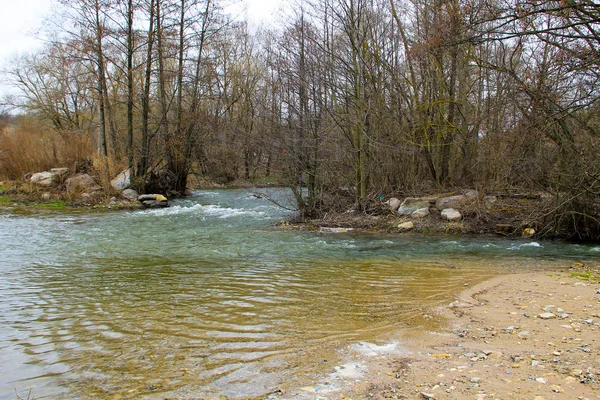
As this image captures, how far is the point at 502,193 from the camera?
13.2 meters

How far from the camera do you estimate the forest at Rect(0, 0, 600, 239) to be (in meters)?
10.0

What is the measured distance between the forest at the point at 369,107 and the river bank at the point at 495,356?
18.3 feet

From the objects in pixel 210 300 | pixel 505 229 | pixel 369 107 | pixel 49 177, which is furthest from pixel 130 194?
pixel 505 229

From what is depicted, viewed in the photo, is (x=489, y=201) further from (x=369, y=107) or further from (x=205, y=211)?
(x=205, y=211)

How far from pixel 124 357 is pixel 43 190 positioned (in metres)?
19.0

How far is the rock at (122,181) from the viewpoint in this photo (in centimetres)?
2075

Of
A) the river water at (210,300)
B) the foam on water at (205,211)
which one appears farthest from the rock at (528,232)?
the foam on water at (205,211)

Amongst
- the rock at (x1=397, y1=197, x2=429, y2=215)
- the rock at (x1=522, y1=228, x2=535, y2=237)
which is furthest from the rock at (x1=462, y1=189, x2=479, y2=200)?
the rock at (x1=522, y1=228, x2=535, y2=237)

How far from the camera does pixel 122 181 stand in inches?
830

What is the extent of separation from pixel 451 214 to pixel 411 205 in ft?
4.77

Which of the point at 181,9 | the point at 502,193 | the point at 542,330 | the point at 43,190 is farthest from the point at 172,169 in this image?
the point at 542,330

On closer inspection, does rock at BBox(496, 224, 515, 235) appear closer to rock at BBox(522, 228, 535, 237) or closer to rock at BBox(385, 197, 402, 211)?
rock at BBox(522, 228, 535, 237)

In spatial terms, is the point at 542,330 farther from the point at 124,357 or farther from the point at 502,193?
the point at 502,193

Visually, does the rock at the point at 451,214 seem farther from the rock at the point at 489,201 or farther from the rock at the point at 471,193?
the rock at the point at 489,201
